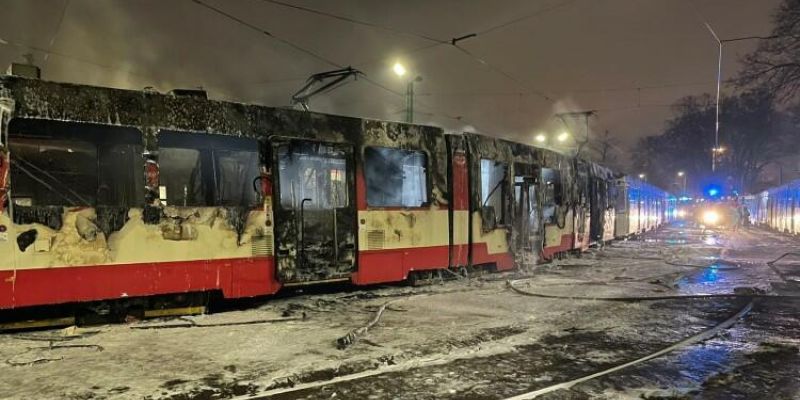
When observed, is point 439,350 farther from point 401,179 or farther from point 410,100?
point 410,100

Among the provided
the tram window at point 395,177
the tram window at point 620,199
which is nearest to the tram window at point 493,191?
the tram window at point 395,177

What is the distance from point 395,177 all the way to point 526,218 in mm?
4780

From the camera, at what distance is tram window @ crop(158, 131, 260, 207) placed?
25.9ft

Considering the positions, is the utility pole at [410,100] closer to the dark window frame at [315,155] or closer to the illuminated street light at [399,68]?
the illuminated street light at [399,68]

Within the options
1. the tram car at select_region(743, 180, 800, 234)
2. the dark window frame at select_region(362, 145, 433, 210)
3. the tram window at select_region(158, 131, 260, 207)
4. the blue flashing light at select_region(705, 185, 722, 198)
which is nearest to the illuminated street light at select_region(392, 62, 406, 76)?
the dark window frame at select_region(362, 145, 433, 210)

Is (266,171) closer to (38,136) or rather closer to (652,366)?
(38,136)

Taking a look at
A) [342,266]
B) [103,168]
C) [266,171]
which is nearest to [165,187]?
[103,168]

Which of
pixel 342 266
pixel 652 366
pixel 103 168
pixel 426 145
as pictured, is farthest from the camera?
pixel 426 145

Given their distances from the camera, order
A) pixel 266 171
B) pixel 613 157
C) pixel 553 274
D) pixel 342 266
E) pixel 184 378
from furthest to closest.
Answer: pixel 613 157, pixel 553 274, pixel 342 266, pixel 266 171, pixel 184 378

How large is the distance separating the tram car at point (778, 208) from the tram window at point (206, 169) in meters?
33.8

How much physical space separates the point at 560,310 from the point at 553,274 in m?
4.78

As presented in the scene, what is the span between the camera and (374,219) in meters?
9.99

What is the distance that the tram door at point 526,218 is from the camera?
13602mm

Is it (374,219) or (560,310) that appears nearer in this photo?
(560,310)
